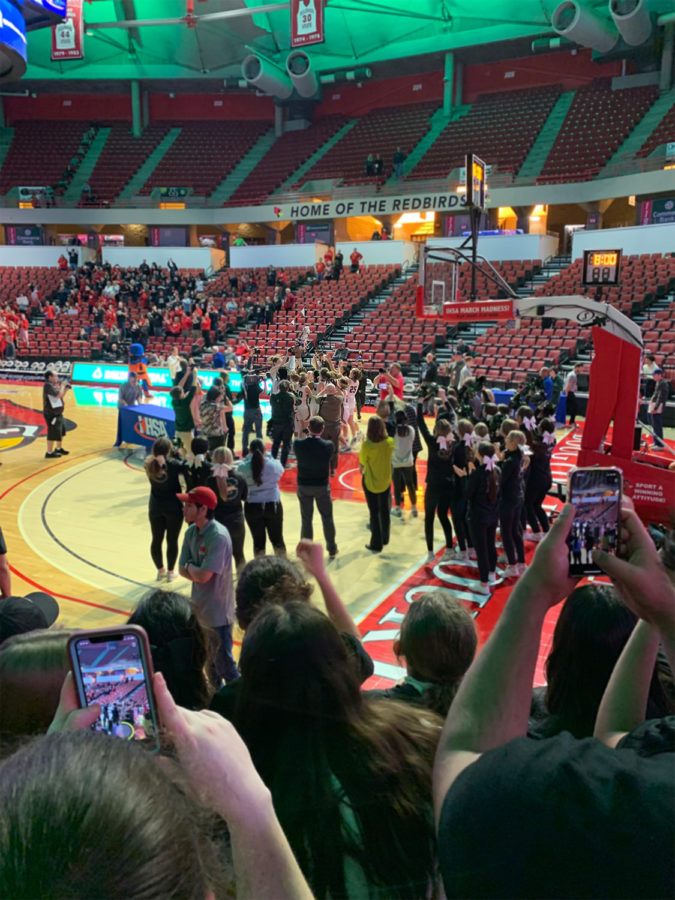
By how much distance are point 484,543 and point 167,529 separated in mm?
3302

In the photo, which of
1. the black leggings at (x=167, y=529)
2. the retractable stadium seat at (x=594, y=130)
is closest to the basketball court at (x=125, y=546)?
the black leggings at (x=167, y=529)

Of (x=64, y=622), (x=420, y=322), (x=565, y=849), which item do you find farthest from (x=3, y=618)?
(x=420, y=322)

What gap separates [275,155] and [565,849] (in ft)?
132

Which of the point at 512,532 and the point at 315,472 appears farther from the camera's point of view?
the point at 315,472

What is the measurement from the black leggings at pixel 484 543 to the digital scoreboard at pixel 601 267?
1027cm

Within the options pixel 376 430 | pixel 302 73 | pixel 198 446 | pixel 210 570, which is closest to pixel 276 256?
A: pixel 302 73

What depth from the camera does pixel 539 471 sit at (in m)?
7.84

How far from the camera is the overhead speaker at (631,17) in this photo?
79.3 feet

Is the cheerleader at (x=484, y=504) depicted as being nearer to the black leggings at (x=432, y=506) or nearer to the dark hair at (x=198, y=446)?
the black leggings at (x=432, y=506)

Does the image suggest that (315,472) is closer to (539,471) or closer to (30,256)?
(539,471)

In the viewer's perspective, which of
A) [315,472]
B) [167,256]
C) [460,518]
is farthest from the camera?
[167,256]

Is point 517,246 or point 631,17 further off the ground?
point 631,17

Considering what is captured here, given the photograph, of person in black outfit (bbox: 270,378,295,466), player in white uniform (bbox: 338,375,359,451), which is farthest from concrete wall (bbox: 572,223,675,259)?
person in black outfit (bbox: 270,378,295,466)

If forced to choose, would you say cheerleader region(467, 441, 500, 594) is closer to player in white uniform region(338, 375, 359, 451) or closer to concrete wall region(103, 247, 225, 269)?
player in white uniform region(338, 375, 359, 451)
